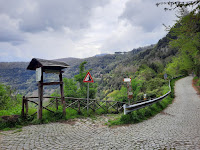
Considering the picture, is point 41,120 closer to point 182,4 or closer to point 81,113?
point 81,113

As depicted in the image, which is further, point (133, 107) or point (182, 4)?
point (133, 107)

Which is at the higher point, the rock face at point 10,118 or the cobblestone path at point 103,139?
the rock face at point 10,118

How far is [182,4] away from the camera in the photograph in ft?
18.0

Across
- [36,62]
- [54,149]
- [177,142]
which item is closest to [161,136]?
[177,142]

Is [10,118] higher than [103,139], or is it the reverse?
[10,118]

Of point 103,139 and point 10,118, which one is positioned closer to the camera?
point 103,139

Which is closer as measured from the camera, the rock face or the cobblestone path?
the cobblestone path

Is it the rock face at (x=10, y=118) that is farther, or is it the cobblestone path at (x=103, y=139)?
the rock face at (x=10, y=118)

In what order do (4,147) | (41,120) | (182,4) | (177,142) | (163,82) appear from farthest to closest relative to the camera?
(163,82) < (41,120) < (182,4) < (177,142) < (4,147)

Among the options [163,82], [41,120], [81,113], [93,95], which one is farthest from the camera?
[163,82]

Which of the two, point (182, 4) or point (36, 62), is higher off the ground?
point (182, 4)

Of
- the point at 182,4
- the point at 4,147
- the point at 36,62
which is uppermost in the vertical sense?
the point at 182,4

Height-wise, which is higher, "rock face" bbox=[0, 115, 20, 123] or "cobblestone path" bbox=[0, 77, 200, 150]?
"rock face" bbox=[0, 115, 20, 123]

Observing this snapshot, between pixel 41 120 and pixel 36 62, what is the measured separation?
3.12m
